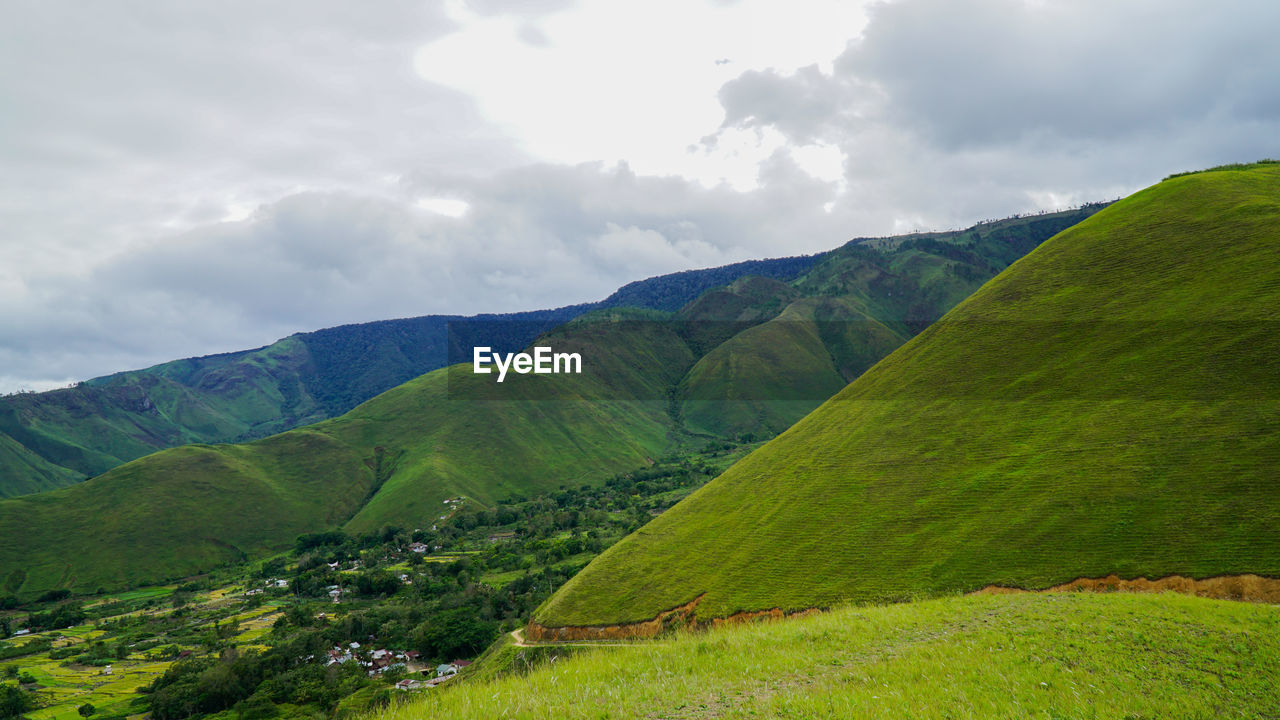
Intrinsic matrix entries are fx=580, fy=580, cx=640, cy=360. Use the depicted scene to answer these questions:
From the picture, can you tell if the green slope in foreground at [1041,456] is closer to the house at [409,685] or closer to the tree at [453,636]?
the house at [409,685]

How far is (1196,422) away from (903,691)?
47.7m

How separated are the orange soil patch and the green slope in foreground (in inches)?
26.5

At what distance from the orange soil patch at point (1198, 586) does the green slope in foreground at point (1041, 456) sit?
2.20 feet

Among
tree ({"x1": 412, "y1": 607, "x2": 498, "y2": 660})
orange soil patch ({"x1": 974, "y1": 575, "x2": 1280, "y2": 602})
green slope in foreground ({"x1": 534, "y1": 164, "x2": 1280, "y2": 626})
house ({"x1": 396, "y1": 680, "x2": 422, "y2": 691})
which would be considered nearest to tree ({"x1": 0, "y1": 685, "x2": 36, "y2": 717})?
tree ({"x1": 412, "y1": 607, "x2": 498, "y2": 660})

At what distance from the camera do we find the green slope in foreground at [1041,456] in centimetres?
4072

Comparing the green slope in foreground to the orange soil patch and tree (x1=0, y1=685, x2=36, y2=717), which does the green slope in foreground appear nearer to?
the orange soil patch

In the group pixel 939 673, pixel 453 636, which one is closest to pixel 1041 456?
pixel 939 673

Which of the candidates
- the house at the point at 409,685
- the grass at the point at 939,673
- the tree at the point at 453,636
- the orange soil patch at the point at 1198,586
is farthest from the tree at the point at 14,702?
the orange soil patch at the point at 1198,586

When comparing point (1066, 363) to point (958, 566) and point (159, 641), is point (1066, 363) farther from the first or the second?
point (159, 641)

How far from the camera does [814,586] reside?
163 ft

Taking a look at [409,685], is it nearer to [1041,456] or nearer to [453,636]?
[453,636]

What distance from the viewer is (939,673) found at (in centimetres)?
1834

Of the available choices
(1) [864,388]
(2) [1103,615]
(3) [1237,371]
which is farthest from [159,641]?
(3) [1237,371]

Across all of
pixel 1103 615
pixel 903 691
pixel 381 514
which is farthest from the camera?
pixel 381 514
